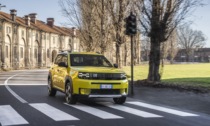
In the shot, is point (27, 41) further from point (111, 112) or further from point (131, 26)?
point (111, 112)

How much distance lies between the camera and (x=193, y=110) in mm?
10445

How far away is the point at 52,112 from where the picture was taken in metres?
9.54

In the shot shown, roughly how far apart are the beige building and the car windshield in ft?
141

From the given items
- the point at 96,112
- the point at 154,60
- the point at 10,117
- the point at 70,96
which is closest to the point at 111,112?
the point at 96,112

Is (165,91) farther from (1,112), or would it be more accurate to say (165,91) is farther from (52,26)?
(52,26)

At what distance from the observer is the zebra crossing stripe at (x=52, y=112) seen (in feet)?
28.1

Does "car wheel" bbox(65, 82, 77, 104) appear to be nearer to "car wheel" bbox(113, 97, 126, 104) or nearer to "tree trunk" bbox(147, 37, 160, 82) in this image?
"car wheel" bbox(113, 97, 126, 104)

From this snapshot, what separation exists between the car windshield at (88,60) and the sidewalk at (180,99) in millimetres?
2120

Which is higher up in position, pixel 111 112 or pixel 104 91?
pixel 104 91

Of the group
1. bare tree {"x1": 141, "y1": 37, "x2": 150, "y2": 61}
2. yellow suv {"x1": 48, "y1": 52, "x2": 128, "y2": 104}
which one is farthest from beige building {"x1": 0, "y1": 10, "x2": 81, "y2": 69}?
yellow suv {"x1": 48, "y1": 52, "x2": 128, "y2": 104}

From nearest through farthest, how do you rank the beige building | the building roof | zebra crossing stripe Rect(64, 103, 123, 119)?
zebra crossing stripe Rect(64, 103, 123, 119), the beige building, the building roof

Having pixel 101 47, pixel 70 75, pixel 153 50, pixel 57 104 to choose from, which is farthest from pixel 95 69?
pixel 101 47

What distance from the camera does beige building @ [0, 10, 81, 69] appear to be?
5641cm

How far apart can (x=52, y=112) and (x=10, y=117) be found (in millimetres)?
1262
